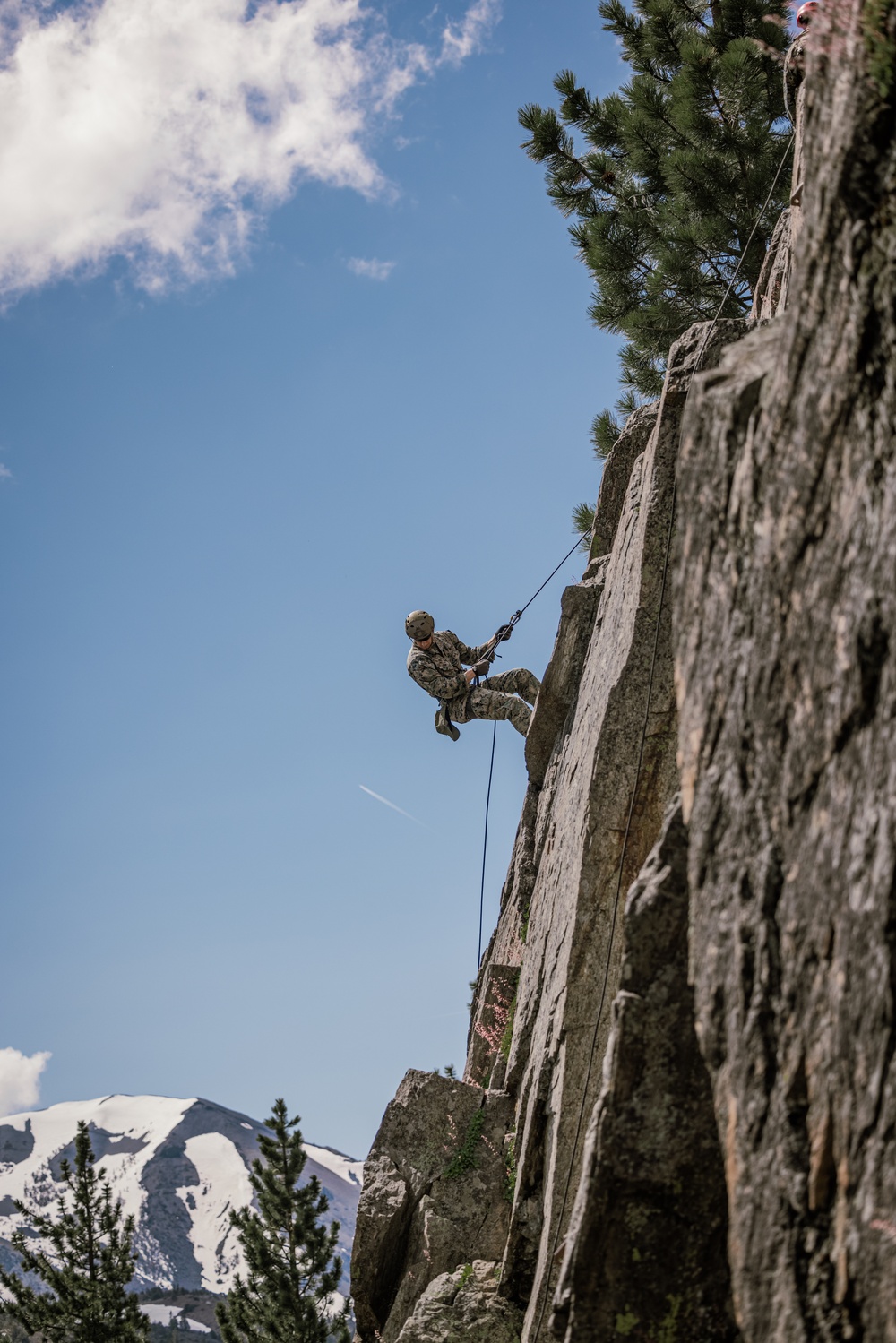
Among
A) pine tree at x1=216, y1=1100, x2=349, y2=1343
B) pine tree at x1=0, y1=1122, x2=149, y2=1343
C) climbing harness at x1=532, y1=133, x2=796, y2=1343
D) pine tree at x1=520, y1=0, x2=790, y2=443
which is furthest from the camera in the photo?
pine tree at x1=0, y1=1122, x2=149, y2=1343

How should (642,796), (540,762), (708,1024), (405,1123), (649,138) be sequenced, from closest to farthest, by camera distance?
1. (708,1024)
2. (642,796)
3. (405,1123)
4. (540,762)
5. (649,138)

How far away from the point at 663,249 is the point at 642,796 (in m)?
9.37

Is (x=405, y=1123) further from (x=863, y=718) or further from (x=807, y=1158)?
(x=863, y=718)

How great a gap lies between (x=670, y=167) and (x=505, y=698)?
757cm

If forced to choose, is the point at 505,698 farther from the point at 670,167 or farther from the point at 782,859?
the point at 782,859

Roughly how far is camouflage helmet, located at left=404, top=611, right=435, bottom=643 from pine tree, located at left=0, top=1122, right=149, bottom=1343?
35.8ft

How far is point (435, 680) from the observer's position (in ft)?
55.5

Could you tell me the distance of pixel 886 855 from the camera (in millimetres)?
4719

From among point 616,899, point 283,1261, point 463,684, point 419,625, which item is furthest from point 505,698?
point 283,1261

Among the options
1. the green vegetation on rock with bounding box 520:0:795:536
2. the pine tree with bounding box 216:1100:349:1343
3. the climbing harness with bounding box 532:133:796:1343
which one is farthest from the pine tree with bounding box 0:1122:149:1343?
the green vegetation on rock with bounding box 520:0:795:536

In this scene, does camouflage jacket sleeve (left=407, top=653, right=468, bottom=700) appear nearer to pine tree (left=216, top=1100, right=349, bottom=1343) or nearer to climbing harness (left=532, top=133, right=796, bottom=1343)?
climbing harness (left=532, top=133, right=796, bottom=1343)

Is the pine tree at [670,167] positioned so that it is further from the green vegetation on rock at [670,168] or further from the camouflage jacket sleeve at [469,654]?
the camouflage jacket sleeve at [469,654]

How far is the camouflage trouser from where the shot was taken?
16422 mm

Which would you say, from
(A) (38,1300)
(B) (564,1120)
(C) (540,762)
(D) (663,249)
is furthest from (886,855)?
(A) (38,1300)
